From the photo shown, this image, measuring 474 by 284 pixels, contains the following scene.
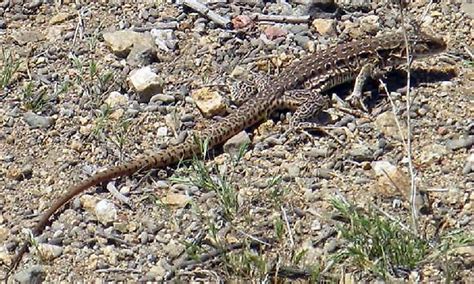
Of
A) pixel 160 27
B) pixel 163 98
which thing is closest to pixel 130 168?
pixel 163 98

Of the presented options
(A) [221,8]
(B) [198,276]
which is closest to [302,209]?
(B) [198,276]

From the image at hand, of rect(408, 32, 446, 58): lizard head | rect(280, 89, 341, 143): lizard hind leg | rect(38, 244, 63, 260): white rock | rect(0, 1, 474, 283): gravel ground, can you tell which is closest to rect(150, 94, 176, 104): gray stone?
rect(0, 1, 474, 283): gravel ground

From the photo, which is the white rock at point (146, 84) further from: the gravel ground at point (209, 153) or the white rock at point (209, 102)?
the white rock at point (209, 102)

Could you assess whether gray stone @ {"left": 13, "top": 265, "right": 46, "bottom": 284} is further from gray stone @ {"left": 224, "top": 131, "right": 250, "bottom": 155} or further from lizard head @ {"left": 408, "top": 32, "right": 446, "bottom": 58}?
lizard head @ {"left": 408, "top": 32, "right": 446, "bottom": 58}

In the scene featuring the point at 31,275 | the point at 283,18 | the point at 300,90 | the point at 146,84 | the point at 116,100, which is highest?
the point at 283,18

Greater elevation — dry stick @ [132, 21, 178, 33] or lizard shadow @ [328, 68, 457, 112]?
lizard shadow @ [328, 68, 457, 112]

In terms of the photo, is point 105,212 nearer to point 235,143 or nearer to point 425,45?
point 235,143

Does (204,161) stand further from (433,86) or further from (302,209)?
(433,86)
